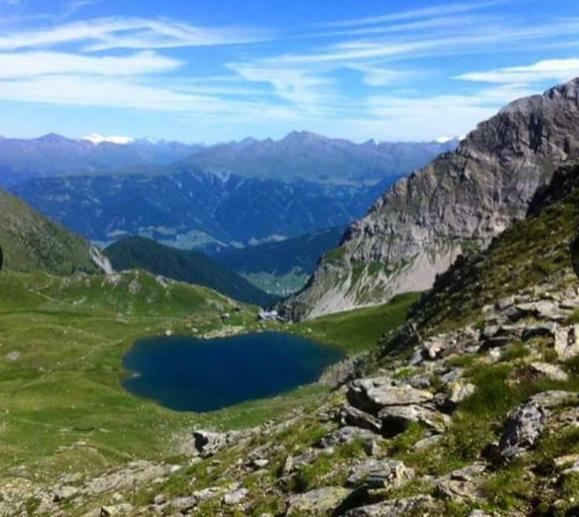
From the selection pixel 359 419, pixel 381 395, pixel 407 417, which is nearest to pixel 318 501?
pixel 407 417

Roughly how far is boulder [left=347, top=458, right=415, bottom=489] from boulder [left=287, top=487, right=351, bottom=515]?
56 centimetres

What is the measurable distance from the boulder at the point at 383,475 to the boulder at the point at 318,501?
0.56 m

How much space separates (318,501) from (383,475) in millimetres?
2828

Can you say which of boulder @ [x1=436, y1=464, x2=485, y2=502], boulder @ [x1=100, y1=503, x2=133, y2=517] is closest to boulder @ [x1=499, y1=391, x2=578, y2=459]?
boulder @ [x1=436, y1=464, x2=485, y2=502]

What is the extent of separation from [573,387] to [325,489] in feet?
25.9

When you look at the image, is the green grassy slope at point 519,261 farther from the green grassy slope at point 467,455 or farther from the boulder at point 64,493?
the boulder at point 64,493

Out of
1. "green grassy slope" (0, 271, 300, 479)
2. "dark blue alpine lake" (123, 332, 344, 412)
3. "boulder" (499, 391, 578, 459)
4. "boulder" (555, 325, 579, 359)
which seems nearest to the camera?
"boulder" (499, 391, 578, 459)

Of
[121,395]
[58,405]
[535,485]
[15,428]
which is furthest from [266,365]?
[535,485]

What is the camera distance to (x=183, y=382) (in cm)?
16862

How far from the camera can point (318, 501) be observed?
793 inches

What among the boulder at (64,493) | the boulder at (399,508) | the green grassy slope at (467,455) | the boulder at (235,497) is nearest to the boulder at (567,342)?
the green grassy slope at (467,455)

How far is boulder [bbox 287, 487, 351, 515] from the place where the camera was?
19.3 metres

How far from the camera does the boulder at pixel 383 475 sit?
58.9 feet

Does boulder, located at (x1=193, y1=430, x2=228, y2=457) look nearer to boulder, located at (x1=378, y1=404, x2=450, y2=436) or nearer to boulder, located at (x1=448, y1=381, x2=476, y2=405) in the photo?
boulder, located at (x1=378, y1=404, x2=450, y2=436)
